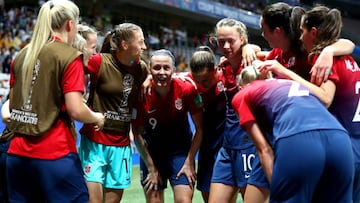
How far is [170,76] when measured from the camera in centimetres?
548

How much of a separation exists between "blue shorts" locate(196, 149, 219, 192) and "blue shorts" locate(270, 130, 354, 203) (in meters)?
2.30

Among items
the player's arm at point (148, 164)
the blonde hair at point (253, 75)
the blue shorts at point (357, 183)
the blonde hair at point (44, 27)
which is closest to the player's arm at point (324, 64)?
Result: the blonde hair at point (253, 75)

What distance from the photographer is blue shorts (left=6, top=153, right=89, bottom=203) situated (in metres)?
3.77

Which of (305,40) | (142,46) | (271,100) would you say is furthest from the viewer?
(142,46)

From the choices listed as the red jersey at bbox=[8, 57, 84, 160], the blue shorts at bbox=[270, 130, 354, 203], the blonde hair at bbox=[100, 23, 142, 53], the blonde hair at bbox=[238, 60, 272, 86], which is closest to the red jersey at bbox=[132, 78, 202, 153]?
the blonde hair at bbox=[100, 23, 142, 53]

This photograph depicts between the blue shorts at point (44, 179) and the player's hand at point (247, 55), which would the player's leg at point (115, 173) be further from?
the blue shorts at point (44, 179)

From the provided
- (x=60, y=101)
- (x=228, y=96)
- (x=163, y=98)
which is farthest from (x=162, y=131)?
(x=60, y=101)

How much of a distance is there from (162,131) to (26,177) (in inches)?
80.7

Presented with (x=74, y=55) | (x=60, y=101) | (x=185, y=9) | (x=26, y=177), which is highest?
(x=74, y=55)

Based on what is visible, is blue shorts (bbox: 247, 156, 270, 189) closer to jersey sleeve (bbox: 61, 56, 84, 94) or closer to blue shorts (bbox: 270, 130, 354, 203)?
blue shorts (bbox: 270, 130, 354, 203)

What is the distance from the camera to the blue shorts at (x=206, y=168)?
574cm

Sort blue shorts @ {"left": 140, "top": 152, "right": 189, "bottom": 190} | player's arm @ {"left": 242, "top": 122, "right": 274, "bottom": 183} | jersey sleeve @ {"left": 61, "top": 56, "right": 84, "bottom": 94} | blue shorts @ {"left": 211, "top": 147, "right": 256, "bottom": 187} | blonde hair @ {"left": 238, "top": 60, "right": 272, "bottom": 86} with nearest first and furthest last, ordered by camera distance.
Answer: player's arm @ {"left": 242, "top": 122, "right": 274, "bottom": 183}
jersey sleeve @ {"left": 61, "top": 56, "right": 84, "bottom": 94}
blonde hair @ {"left": 238, "top": 60, "right": 272, "bottom": 86}
blue shorts @ {"left": 211, "top": 147, "right": 256, "bottom": 187}
blue shorts @ {"left": 140, "top": 152, "right": 189, "bottom": 190}

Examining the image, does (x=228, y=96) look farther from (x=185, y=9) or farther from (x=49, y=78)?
(x=185, y=9)

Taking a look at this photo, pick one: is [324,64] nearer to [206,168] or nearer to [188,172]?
[188,172]
